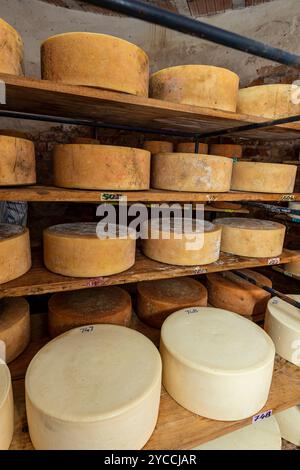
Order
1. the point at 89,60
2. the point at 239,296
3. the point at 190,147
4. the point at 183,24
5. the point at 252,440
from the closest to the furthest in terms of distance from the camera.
A: the point at 183,24 → the point at 89,60 → the point at 252,440 → the point at 239,296 → the point at 190,147

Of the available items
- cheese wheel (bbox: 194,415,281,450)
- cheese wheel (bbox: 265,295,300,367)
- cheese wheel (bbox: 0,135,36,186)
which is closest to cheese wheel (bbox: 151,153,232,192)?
cheese wheel (bbox: 0,135,36,186)

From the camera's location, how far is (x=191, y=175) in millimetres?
1457

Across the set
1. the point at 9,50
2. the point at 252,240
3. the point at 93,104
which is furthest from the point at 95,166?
the point at 252,240

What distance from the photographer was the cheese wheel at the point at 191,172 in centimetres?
145

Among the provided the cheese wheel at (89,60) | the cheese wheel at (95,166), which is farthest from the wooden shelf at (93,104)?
the cheese wheel at (95,166)

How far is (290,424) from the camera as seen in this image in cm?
176

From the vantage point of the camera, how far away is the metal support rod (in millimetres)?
858

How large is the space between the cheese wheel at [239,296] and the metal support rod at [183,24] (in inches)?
57.4

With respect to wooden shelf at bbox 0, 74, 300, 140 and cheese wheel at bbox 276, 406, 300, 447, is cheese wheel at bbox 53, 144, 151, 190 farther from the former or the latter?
cheese wheel at bbox 276, 406, 300, 447

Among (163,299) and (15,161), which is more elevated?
(15,161)

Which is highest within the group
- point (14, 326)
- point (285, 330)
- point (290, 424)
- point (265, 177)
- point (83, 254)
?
point (265, 177)

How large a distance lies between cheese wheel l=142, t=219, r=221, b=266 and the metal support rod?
90 cm

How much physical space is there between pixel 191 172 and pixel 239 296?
1.08 m

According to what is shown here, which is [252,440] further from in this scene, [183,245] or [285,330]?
[183,245]
